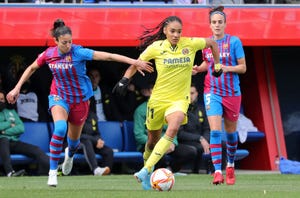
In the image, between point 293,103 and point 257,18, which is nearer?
point 257,18

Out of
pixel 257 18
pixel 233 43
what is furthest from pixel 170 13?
pixel 233 43

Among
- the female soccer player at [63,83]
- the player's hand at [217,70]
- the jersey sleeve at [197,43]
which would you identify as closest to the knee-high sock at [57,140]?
the female soccer player at [63,83]

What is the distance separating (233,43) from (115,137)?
596 centimetres

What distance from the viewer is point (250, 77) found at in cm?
2055

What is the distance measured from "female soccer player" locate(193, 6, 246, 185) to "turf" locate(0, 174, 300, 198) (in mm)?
657

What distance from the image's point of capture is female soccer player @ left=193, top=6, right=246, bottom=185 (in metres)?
13.7

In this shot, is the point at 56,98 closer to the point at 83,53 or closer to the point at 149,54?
the point at 83,53

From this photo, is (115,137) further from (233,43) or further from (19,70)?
(233,43)

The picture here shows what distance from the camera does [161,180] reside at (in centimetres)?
1184

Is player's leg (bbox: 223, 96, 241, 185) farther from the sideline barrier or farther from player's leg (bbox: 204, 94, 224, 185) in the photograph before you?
the sideline barrier

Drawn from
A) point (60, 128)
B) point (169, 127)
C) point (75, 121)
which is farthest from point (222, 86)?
point (60, 128)

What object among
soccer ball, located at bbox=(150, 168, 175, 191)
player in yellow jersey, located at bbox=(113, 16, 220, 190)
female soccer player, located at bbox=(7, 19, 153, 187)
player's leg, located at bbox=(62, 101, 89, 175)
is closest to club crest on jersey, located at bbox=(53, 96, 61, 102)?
female soccer player, located at bbox=(7, 19, 153, 187)

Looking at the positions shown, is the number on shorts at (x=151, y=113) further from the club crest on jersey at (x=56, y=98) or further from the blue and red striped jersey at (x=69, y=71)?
the club crest on jersey at (x=56, y=98)

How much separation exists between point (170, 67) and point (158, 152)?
A: 1236 mm
